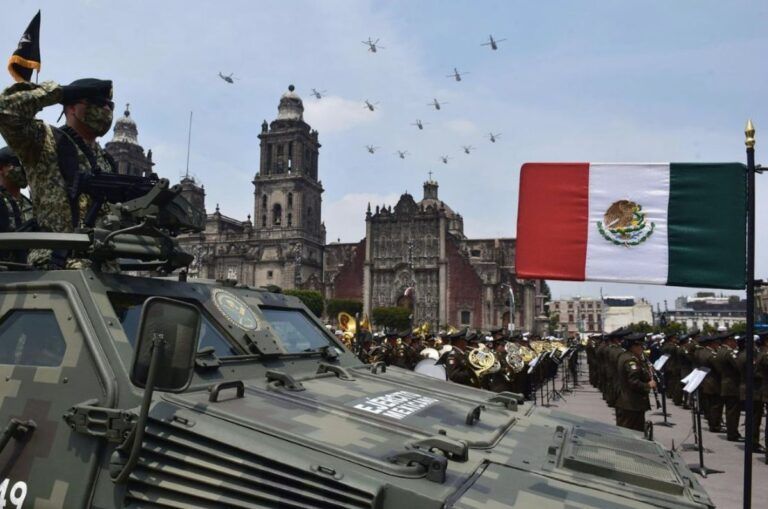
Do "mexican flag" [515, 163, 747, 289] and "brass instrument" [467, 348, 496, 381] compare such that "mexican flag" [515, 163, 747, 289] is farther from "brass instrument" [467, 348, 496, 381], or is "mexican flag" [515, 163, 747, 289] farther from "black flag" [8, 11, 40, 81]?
"brass instrument" [467, 348, 496, 381]

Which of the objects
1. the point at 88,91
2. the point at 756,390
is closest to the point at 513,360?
the point at 756,390

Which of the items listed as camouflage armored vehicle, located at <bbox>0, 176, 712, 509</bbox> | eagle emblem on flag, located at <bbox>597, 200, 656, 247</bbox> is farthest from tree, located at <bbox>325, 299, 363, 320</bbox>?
camouflage armored vehicle, located at <bbox>0, 176, 712, 509</bbox>

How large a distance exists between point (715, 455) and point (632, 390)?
7.39ft

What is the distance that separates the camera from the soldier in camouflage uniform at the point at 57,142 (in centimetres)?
408

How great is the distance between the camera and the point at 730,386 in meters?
12.6

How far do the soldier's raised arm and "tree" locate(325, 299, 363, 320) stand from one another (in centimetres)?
6563

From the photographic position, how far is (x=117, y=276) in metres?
3.71

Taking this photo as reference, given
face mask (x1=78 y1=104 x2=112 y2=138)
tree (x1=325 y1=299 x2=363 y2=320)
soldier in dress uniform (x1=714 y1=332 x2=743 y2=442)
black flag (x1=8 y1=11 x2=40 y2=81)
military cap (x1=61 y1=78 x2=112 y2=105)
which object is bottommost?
tree (x1=325 y1=299 x2=363 y2=320)

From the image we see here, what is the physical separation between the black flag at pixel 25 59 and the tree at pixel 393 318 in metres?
63.3

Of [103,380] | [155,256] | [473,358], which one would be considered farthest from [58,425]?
[473,358]

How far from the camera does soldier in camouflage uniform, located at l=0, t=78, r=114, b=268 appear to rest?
4.08 meters

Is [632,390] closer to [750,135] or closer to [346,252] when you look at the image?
[750,135]

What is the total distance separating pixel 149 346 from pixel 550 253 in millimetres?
4328

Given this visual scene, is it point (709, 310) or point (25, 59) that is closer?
point (25, 59)
